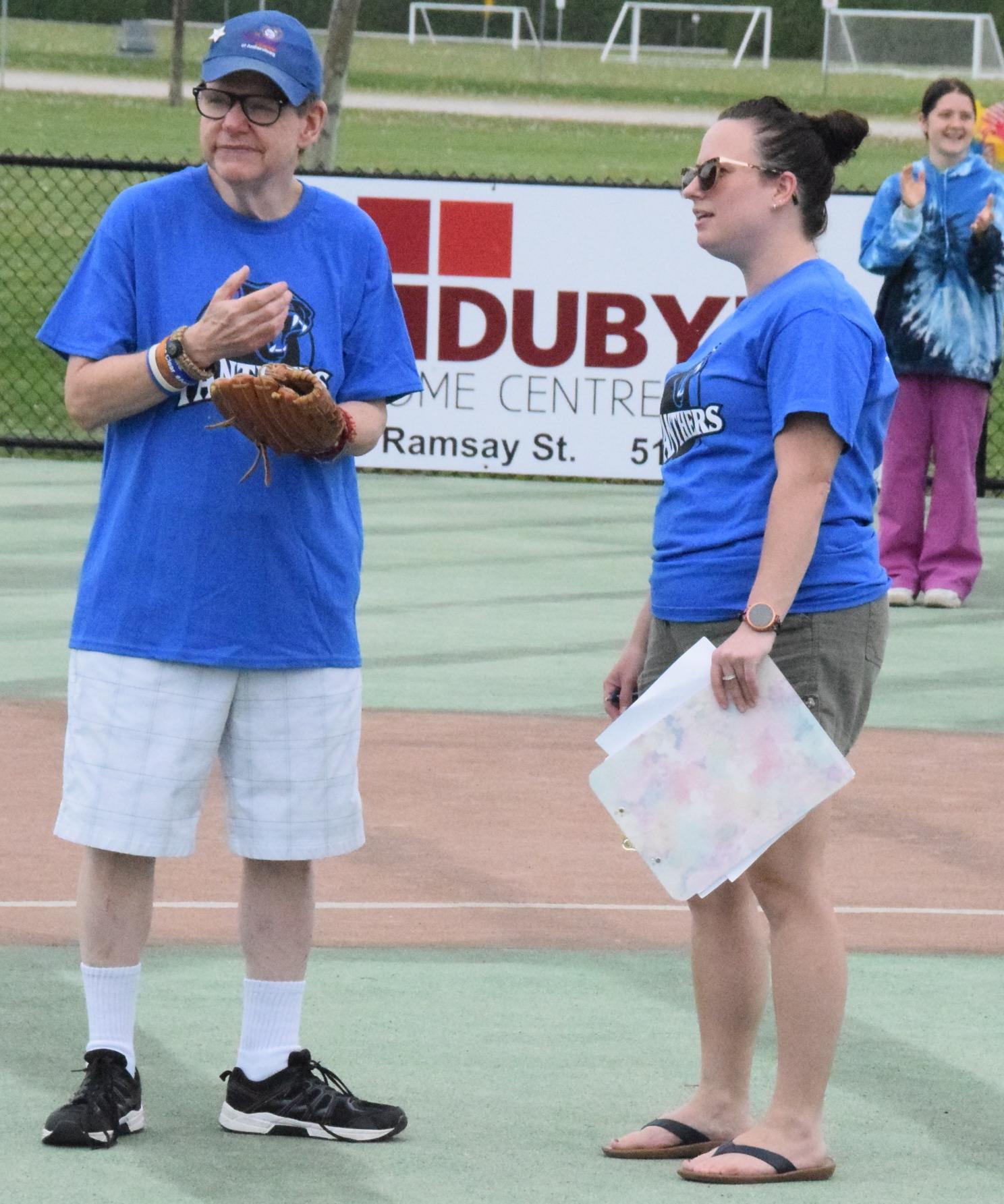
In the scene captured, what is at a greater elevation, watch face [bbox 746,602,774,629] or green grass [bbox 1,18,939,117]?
green grass [bbox 1,18,939,117]

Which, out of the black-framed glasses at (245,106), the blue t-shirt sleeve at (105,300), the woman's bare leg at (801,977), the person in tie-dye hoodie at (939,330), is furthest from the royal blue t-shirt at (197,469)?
the person in tie-dye hoodie at (939,330)

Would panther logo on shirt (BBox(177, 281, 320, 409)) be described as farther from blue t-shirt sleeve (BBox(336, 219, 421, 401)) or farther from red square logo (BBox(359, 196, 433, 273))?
red square logo (BBox(359, 196, 433, 273))

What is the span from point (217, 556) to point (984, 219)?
643 cm

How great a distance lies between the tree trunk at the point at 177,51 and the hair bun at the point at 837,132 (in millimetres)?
31170

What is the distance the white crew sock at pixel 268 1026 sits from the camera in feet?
14.9

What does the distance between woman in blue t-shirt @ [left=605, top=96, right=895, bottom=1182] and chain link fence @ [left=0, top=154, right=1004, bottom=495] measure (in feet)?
30.2

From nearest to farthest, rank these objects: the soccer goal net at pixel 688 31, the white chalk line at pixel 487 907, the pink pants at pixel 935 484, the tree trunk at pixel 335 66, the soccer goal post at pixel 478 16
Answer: the white chalk line at pixel 487 907
the pink pants at pixel 935 484
the tree trunk at pixel 335 66
the soccer goal post at pixel 478 16
the soccer goal net at pixel 688 31

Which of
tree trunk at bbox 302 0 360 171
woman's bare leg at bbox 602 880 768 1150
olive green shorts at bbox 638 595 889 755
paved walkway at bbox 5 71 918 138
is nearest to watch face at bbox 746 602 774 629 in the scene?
olive green shorts at bbox 638 595 889 755

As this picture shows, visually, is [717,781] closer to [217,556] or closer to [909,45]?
[217,556]

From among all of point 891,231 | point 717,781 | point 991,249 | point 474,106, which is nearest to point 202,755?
point 717,781

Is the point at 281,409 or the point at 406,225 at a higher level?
the point at 406,225

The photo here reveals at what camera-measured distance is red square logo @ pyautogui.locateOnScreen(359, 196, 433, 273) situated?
13414 mm

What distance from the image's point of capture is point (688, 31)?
76375 mm

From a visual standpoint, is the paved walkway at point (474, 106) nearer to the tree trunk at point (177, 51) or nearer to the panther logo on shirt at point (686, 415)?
the tree trunk at point (177, 51)
